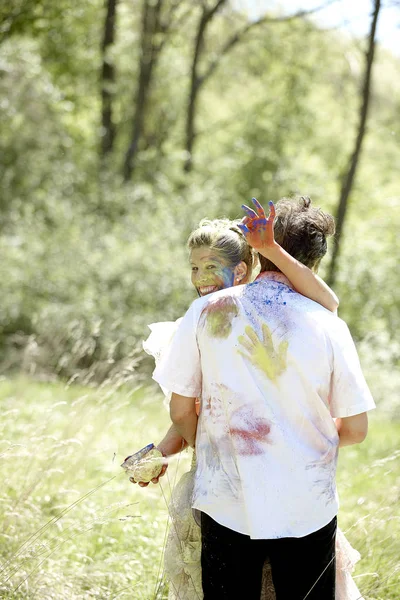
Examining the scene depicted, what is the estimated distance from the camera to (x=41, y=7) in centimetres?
1933

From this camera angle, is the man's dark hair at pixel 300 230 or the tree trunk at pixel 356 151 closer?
the man's dark hair at pixel 300 230

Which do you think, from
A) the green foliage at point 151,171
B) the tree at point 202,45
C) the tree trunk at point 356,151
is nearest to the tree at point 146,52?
the green foliage at point 151,171

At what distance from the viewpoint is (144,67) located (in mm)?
20703

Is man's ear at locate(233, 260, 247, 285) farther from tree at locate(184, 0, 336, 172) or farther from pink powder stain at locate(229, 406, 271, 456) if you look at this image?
tree at locate(184, 0, 336, 172)

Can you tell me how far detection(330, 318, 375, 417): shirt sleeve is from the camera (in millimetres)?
2393

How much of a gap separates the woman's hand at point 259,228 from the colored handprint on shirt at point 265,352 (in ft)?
0.80

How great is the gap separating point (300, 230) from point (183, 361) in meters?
0.55

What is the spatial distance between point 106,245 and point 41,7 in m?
8.95

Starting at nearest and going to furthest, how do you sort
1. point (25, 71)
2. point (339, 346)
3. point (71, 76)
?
point (339, 346) < point (25, 71) < point (71, 76)

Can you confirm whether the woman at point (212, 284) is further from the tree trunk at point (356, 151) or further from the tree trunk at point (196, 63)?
the tree trunk at point (196, 63)

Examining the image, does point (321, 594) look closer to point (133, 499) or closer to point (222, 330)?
point (222, 330)

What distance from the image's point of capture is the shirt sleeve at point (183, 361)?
2498mm

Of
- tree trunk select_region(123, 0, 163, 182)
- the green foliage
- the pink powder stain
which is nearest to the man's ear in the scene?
the pink powder stain

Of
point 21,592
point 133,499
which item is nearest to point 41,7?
point 133,499
